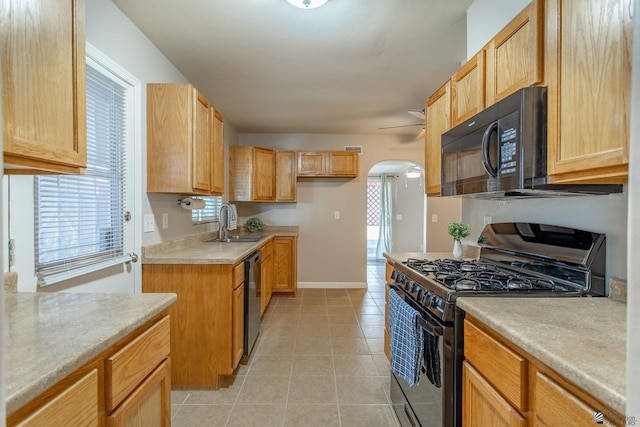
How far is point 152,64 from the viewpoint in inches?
94.3

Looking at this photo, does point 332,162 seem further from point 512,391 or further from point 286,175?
point 512,391

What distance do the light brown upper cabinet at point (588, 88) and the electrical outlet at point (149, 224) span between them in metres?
2.32

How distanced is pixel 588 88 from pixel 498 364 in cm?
89

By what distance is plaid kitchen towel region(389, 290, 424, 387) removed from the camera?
1475 mm

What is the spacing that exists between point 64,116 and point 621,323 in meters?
1.85

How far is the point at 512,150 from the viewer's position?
130 centimetres

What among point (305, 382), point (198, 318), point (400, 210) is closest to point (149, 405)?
point (198, 318)

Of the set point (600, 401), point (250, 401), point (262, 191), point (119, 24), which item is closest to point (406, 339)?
point (600, 401)

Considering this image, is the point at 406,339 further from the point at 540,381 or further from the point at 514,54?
the point at 514,54

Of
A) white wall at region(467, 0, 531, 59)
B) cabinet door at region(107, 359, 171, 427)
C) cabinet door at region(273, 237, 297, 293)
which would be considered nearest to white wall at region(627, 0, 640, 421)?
cabinet door at region(107, 359, 171, 427)

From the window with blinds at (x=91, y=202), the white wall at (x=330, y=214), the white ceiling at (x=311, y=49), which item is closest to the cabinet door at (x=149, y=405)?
the window with blinds at (x=91, y=202)

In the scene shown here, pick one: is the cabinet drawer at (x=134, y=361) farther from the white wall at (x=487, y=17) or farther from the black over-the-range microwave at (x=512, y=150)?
the white wall at (x=487, y=17)

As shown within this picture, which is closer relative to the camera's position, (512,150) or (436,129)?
(512,150)

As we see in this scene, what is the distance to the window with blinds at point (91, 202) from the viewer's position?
147cm
